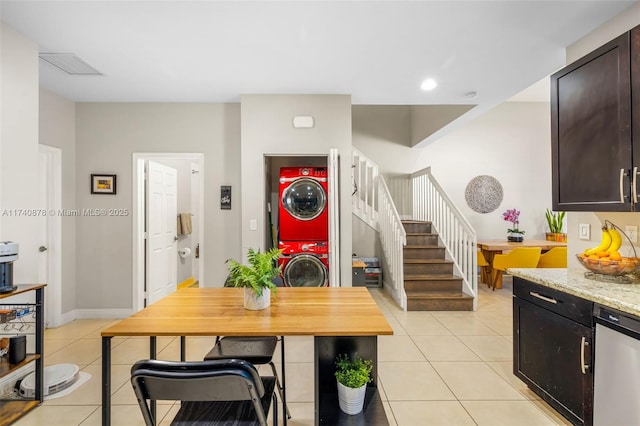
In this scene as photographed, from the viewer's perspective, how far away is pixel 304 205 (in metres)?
4.25

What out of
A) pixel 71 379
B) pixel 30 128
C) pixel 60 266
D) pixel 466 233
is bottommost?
pixel 71 379

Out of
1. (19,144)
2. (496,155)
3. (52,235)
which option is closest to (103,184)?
(52,235)

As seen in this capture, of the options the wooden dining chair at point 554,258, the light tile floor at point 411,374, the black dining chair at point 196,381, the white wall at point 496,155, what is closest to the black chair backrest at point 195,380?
the black dining chair at point 196,381

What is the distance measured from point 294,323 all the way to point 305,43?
86.0 inches

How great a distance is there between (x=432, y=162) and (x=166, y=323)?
20.1 feet

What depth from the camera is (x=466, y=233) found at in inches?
177

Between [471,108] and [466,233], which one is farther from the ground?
[471,108]

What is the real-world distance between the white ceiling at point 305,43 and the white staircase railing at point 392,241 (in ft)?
5.79

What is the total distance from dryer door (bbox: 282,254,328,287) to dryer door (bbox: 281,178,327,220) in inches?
21.0

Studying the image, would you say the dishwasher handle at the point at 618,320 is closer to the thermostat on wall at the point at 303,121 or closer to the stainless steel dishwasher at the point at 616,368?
the stainless steel dishwasher at the point at 616,368

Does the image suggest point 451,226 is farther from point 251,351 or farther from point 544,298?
point 251,351

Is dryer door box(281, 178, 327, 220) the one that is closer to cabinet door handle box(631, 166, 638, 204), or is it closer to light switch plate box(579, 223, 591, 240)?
Result: light switch plate box(579, 223, 591, 240)

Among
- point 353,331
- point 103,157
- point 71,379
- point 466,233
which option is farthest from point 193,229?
point 353,331

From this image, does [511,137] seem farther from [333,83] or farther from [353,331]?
[353,331]
